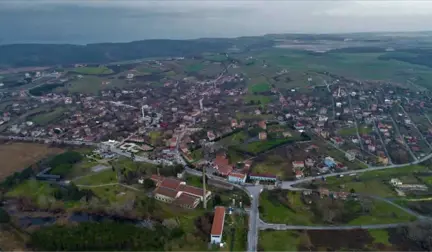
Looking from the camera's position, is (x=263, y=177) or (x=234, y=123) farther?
(x=234, y=123)

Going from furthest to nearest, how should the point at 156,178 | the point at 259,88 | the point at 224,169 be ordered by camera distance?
the point at 259,88
the point at 224,169
the point at 156,178

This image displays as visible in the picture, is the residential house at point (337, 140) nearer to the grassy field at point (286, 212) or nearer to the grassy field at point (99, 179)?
the grassy field at point (286, 212)

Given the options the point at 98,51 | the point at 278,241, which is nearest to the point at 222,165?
the point at 278,241

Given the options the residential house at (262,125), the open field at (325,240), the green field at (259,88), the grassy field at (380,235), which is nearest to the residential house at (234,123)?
the residential house at (262,125)

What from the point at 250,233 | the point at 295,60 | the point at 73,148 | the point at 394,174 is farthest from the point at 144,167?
the point at 295,60

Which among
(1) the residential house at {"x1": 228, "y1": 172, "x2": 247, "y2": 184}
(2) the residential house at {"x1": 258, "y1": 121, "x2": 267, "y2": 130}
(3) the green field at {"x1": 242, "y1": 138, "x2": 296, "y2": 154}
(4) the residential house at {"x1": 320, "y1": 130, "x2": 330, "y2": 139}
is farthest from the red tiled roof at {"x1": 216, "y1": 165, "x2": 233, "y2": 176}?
(4) the residential house at {"x1": 320, "y1": 130, "x2": 330, "y2": 139}

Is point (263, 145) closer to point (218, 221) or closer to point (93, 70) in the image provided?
point (218, 221)

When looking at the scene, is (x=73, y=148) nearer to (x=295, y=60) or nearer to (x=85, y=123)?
(x=85, y=123)

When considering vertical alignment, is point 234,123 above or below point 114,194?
above
